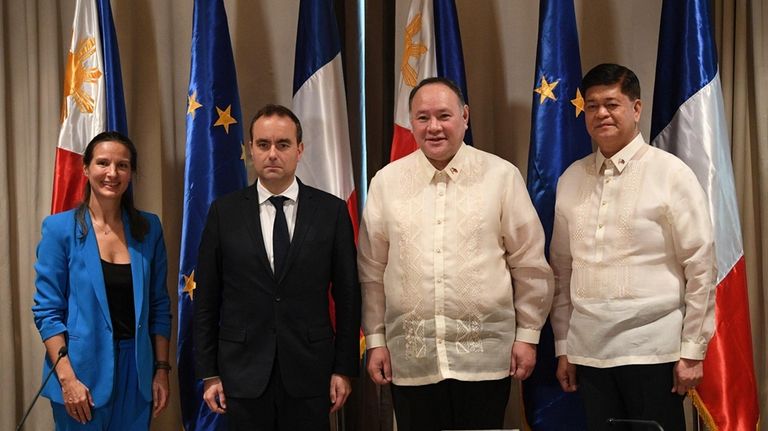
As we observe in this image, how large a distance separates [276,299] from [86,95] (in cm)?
140

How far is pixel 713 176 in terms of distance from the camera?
2.95 m

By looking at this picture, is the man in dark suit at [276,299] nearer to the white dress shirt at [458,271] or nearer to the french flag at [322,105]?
the white dress shirt at [458,271]

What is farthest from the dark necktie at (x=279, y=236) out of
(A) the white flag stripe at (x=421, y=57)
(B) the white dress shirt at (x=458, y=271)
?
(A) the white flag stripe at (x=421, y=57)

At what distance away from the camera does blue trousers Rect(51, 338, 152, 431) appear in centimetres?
262

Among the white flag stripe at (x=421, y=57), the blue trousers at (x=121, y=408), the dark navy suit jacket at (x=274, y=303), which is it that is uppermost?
the white flag stripe at (x=421, y=57)

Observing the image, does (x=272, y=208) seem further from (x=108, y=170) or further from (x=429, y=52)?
(x=429, y=52)

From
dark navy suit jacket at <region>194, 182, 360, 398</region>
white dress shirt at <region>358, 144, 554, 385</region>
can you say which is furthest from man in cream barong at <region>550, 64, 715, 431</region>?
dark navy suit jacket at <region>194, 182, 360, 398</region>

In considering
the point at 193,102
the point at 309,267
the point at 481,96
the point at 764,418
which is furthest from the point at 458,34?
the point at 764,418

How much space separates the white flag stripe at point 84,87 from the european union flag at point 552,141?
5.75 feet

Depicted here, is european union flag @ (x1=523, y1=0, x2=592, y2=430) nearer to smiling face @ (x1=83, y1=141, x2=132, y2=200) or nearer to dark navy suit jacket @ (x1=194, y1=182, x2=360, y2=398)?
dark navy suit jacket @ (x1=194, y1=182, x2=360, y2=398)

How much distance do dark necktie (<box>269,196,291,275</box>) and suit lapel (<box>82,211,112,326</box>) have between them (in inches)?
23.8

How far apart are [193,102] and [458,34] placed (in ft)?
3.72

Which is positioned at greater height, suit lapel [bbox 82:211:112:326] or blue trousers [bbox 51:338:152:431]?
suit lapel [bbox 82:211:112:326]

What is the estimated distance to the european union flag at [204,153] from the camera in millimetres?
3217
